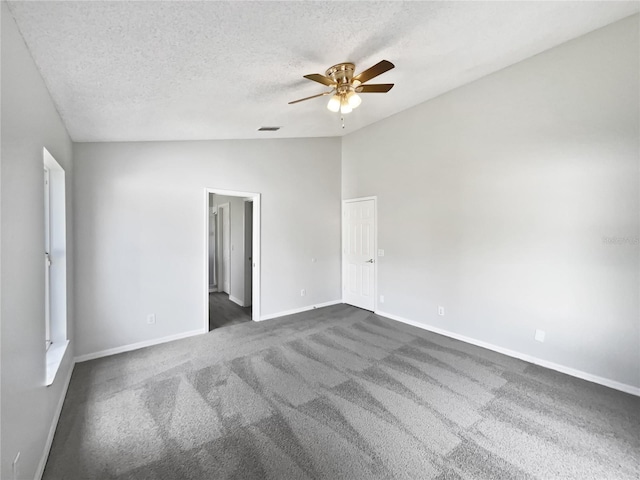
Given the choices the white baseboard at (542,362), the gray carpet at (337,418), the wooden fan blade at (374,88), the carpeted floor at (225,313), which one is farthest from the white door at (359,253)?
the wooden fan blade at (374,88)

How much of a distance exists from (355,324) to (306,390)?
179 cm

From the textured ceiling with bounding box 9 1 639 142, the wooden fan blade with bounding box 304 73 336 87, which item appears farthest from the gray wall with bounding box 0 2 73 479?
the wooden fan blade with bounding box 304 73 336 87

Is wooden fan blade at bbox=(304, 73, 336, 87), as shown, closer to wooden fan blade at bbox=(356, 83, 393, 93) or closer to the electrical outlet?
wooden fan blade at bbox=(356, 83, 393, 93)

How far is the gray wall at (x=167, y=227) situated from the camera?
3.11m

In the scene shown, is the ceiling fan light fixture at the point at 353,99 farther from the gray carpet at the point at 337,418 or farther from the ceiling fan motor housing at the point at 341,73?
the gray carpet at the point at 337,418

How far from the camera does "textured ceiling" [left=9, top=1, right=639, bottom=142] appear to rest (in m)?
1.50

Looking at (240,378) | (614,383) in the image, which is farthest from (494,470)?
(240,378)

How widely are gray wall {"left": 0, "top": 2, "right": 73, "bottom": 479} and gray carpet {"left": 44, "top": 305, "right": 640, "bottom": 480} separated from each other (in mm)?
446

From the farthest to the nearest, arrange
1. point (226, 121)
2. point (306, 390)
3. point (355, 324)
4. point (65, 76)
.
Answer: point (355, 324) → point (226, 121) → point (306, 390) → point (65, 76)

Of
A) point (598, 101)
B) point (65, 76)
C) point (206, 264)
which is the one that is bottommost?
point (206, 264)

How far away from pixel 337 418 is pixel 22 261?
7.09ft

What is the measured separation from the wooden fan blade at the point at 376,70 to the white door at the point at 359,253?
2.49 m

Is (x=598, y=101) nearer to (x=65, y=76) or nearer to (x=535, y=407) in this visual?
(x=535, y=407)

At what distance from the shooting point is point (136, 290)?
3.35 m
